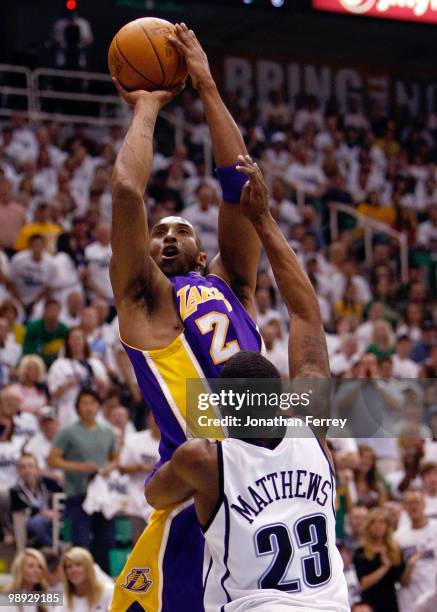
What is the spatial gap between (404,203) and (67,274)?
6.92m

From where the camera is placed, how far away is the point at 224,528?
3.90 meters

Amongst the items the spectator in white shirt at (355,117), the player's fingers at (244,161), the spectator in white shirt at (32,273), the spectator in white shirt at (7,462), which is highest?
the spectator in white shirt at (355,117)

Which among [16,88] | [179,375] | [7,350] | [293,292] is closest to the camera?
[293,292]

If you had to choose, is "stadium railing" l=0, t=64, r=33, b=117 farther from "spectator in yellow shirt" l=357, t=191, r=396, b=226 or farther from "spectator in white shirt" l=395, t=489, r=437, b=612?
Result: "spectator in white shirt" l=395, t=489, r=437, b=612

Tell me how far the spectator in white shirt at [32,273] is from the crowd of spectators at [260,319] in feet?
0.05

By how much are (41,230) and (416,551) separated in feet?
17.8

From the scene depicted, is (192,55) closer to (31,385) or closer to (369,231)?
(31,385)

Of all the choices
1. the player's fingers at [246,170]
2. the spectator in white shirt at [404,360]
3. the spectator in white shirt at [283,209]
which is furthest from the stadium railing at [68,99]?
the player's fingers at [246,170]

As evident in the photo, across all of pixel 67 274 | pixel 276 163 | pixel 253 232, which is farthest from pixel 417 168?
pixel 253 232

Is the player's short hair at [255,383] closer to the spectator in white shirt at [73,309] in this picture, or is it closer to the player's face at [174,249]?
the player's face at [174,249]

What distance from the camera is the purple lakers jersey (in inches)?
185

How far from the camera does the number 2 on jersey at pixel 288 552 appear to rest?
388 centimetres

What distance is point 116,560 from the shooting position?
871cm

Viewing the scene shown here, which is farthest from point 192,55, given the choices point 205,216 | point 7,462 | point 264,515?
point 205,216
